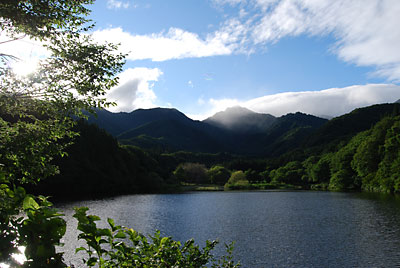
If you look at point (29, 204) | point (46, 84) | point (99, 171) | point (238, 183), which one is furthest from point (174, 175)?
point (29, 204)

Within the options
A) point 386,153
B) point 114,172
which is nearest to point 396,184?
point 386,153

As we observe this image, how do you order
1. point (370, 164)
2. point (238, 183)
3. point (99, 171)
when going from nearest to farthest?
point (370, 164), point (99, 171), point (238, 183)

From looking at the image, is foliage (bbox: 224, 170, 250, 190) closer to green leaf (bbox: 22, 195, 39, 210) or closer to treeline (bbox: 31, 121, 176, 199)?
treeline (bbox: 31, 121, 176, 199)

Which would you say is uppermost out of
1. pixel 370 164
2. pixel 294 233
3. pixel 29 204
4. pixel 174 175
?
pixel 370 164

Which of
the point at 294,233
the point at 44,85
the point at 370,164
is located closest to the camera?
the point at 44,85

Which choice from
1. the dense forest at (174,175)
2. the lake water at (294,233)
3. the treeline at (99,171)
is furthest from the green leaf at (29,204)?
the treeline at (99,171)

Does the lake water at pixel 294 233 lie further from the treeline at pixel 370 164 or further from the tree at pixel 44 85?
the treeline at pixel 370 164

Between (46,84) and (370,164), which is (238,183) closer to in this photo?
(370,164)

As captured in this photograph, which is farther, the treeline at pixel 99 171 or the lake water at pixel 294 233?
the treeline at pixel 99 171

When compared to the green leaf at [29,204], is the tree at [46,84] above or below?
above

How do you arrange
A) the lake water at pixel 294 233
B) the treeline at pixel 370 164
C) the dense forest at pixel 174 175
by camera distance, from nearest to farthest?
the lake water at pixel 294 233, the treeline at pixel 370 164, the dense forest at pixel 174 175

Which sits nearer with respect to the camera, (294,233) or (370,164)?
(294,233)

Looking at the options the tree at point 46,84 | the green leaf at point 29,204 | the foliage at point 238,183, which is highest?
the tree at point 46,84

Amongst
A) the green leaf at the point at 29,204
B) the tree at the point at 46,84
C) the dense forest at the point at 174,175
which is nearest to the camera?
the green leaf at the point at 29,204
